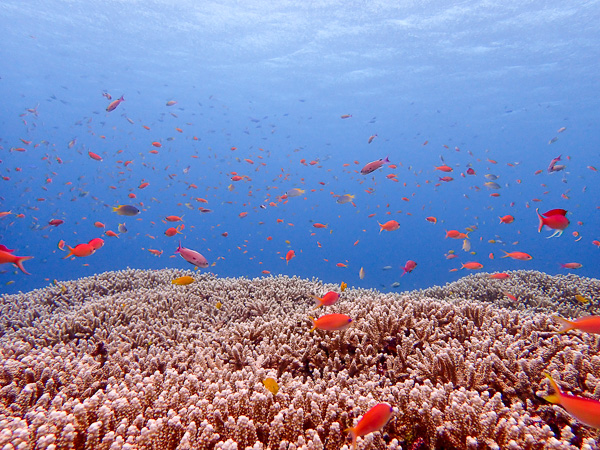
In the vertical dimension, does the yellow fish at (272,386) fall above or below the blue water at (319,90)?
below

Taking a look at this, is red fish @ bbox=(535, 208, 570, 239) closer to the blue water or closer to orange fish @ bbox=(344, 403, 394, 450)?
orange fish @ bbox=(344, 403, 394, 450)

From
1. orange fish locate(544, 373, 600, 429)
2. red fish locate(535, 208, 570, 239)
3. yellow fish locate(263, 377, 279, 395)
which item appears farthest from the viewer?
red fish locate(535, 208, 570, 239)

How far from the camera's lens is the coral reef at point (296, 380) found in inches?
84.5

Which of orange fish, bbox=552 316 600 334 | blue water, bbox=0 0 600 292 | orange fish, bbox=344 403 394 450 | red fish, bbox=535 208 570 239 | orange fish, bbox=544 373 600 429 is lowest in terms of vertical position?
orange fish, bbox=344 403 394 450

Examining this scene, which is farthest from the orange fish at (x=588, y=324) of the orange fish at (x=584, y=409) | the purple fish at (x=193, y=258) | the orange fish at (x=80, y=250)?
the orange fish at (x=80, y=250)

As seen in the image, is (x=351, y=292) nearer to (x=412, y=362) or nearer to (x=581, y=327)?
(x=412, y=362)

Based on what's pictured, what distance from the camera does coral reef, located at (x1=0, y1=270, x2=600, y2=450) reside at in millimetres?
2146

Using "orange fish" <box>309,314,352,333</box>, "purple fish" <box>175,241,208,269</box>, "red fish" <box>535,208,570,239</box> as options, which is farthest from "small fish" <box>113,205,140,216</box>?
"red fish" <box>535,208,570,239</box>

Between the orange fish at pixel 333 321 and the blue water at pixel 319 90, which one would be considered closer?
the orange fish at pixel 333 321

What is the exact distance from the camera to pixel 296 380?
9.66 ft

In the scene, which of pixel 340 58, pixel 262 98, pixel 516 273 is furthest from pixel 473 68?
pixel 516 273

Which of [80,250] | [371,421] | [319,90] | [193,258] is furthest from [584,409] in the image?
[319,90]

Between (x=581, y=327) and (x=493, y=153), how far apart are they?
6574 centimetres

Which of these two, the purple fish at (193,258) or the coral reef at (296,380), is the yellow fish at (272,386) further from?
the purple fish at (193,258)
